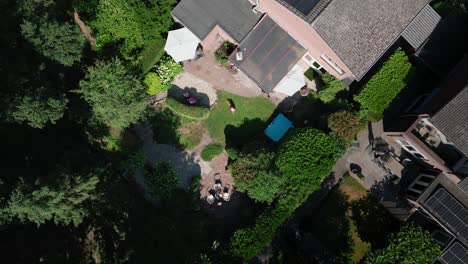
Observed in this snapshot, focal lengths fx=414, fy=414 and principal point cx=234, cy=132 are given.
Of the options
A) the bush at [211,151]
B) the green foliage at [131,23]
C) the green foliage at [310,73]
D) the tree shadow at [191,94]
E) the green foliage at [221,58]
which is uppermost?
the green foliage at [310,73]

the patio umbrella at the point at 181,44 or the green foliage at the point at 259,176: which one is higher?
the patio umbrella at the point at 181,44

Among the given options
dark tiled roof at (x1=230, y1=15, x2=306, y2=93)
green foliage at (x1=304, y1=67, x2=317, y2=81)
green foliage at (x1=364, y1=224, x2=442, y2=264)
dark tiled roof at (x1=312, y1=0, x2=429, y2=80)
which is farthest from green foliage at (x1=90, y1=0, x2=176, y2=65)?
green foliage at (x1=364, y1=224, x2=442, y2=264)

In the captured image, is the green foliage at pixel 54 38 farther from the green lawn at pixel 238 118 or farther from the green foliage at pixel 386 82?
the green foliage at pixel 386 82

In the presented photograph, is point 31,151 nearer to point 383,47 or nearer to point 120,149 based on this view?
point 120,149

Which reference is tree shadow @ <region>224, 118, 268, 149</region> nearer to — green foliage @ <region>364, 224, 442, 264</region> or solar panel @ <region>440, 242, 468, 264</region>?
green foliage @ <region>364, 224, 442, 264</region>

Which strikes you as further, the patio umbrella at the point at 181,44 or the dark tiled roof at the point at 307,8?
the patio umbrella at the point at 181,44

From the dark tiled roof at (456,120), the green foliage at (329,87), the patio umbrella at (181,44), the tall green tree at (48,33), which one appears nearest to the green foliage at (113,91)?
the tall green tree at (48,33)

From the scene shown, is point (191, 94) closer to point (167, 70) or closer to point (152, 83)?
point (167, 70)
